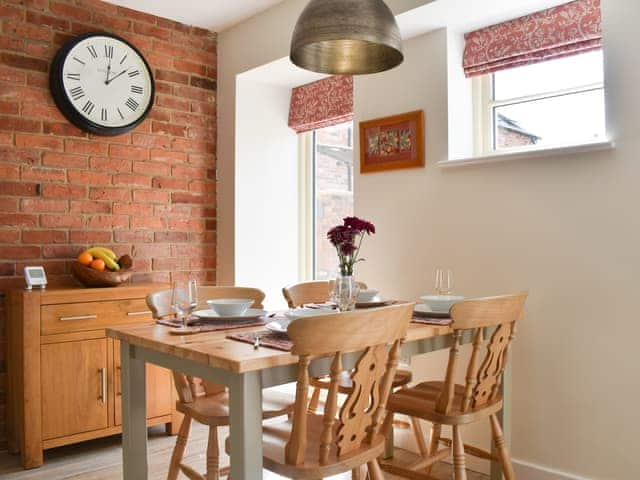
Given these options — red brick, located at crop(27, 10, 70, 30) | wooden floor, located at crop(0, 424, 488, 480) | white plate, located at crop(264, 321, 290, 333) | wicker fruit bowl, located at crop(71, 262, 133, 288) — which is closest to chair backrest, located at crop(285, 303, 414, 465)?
white plate, located at crop(264, 321, 290, 333)

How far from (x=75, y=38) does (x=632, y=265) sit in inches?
117

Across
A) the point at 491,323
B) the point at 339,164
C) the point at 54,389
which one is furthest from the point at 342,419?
the point at 339,164

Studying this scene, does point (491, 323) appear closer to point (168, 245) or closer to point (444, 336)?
point (444, 336)

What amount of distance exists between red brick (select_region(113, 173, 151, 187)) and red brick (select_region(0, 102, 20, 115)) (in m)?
0.62

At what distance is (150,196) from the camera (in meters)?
3.64

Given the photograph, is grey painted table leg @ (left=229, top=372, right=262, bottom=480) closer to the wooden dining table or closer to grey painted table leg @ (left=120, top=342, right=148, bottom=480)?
the wooden dining table

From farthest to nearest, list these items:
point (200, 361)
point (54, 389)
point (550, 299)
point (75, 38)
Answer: point (75, 38), point (54, 389), point (550, 299), point (200, 361)

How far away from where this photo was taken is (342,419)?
→ 1.69 metres

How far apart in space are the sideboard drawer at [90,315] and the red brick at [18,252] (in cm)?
42

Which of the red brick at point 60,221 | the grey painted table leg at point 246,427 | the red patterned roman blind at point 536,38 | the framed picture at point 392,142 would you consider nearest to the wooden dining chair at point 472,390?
the grey painted table leg at point 246,427

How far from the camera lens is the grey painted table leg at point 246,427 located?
5.08ft

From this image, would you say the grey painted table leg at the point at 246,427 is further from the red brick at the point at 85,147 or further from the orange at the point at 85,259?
the red brick at the point at 85,147

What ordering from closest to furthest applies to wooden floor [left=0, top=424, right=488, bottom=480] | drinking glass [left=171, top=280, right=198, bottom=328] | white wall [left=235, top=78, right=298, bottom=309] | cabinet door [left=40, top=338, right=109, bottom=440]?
drinking glass [left=171, top=280, right=198, bottom=328] < wooden floor [left=0, top=424, right=488, bottom=480] < cabinet door [left=40, top=338, right=109, bottom=440] < white wall [left=235, top=78, right=298, bottom=309]

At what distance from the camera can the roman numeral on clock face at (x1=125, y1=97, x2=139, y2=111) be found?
11.5ft
